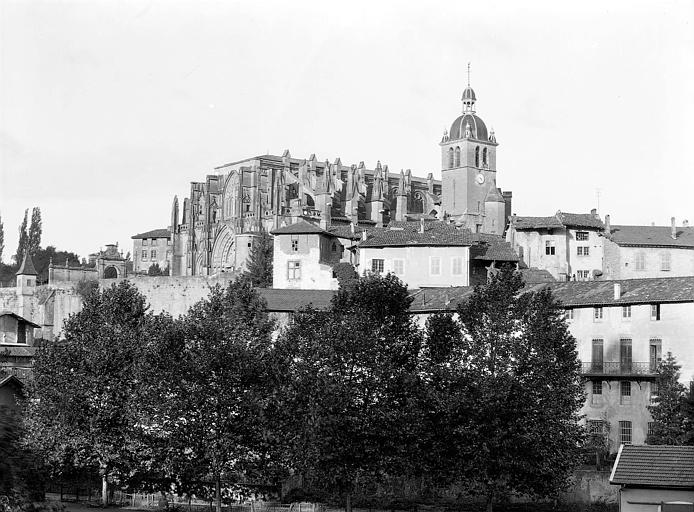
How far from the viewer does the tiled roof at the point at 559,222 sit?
89.1m

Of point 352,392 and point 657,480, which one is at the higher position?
point 352,392

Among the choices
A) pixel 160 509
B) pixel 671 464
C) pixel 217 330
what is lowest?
pixel 160 509

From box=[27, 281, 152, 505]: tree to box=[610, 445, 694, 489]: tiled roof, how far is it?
59.7ft

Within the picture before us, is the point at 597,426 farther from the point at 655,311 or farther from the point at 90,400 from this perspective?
the point at 90,400

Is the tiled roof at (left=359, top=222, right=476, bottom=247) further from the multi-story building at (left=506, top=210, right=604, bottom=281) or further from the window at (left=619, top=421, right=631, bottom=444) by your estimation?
the window at (left=619, top=421, right=631, bottom=444)

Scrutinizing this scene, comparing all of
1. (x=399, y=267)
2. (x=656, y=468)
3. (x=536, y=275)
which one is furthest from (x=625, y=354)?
(x=656, y=468)

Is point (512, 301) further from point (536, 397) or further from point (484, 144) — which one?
point (484, 144)

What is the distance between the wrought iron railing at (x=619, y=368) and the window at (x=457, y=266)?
19.6 metres

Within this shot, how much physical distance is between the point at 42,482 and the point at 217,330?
21.5 m

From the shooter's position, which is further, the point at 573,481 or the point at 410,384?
the point at 573,481

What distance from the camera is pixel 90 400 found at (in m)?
47.5

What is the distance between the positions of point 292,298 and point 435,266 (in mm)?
10325

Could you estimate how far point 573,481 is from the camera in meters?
47.1

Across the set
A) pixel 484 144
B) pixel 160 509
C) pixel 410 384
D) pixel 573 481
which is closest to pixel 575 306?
pixel 573 481
